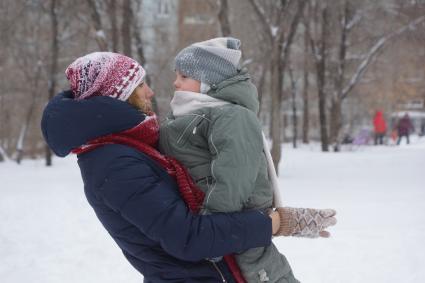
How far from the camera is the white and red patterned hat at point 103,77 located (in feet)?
5.65

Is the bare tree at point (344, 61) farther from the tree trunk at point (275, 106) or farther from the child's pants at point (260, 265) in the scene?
the child's pants at point (260, 265)

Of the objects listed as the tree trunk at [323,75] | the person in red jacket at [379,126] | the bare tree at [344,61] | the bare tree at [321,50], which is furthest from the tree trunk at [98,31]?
the person in red jacket at [379,126]

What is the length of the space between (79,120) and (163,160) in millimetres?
285

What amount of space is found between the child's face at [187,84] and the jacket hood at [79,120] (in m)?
0.28

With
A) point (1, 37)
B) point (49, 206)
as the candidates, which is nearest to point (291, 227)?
point (49, 206)

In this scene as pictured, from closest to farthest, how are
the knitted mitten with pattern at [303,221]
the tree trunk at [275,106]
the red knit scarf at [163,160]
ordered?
the red knit scarf at [163,160] → the knitted mitten with pattern at [303,221] → the tree trunk at [275,106]

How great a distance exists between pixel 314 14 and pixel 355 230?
54.6 feet

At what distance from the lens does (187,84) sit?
1872 mm

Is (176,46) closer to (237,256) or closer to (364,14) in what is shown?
(364,14)

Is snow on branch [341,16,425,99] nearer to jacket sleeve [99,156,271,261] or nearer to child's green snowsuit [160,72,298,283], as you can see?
child's green snowsuit [160,72,298,283]

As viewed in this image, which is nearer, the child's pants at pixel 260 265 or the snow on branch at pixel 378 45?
the child's pants at pixel 260 265

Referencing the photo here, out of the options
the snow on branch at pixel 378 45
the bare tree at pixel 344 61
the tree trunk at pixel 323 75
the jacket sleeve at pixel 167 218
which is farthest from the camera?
the tree trunk at pixel 323 75

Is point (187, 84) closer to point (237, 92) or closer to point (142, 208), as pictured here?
point (237, 92)

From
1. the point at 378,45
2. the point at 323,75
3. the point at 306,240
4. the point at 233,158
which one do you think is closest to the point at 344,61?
the point at 323,75
